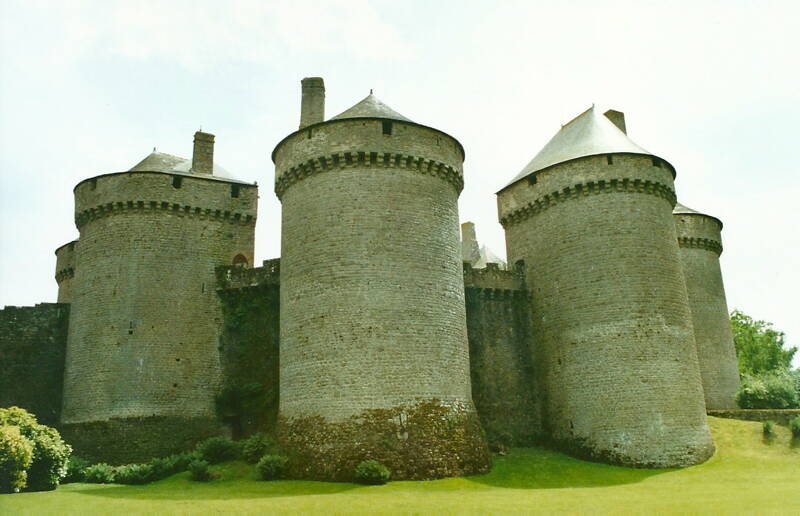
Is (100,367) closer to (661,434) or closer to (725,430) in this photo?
(661,434)

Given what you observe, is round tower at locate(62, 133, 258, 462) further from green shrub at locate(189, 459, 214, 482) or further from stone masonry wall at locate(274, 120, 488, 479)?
stone masonry wall at locate(274, 120, 488, 479)

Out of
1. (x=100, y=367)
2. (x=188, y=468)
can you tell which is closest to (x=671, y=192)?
(x=188, y=468)

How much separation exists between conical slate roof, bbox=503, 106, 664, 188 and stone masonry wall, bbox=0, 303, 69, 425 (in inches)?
705

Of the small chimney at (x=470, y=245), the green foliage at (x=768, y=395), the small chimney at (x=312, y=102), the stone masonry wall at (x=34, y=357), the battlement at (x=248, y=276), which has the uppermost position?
the small chimney at (x=312, y=102)

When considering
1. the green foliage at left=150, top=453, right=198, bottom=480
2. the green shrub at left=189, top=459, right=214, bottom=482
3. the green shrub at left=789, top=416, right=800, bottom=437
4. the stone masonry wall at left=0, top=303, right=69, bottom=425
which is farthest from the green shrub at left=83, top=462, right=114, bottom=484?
the green shrub at left=789, top=416, right=800, bottom=437

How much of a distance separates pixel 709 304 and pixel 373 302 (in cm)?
1872

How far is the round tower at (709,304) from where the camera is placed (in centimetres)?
2952

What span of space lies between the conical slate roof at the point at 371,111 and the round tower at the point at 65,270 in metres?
14.7

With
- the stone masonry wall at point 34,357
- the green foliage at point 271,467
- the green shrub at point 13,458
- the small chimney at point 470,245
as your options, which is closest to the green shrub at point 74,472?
the green shrub at point 13,458

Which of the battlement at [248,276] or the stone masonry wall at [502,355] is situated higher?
the battlement at [248,276]

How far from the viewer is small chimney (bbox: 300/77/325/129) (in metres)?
23.2

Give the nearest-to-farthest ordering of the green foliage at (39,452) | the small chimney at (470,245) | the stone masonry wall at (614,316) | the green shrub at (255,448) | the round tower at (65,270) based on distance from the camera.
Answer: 1. the green foliage at (39,452)
2. the green shrub at (255,448)
3. the stone masonry wall at (614,316)
4. the round tower at (65,270)
5. the small chimney at (470,245)

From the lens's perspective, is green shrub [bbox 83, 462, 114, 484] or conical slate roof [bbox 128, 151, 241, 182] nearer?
green shrub [bbox 83, 462, 114, 484]

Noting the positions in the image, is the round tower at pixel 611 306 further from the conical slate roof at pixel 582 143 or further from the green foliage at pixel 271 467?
the green foliage at pixel 271 467
